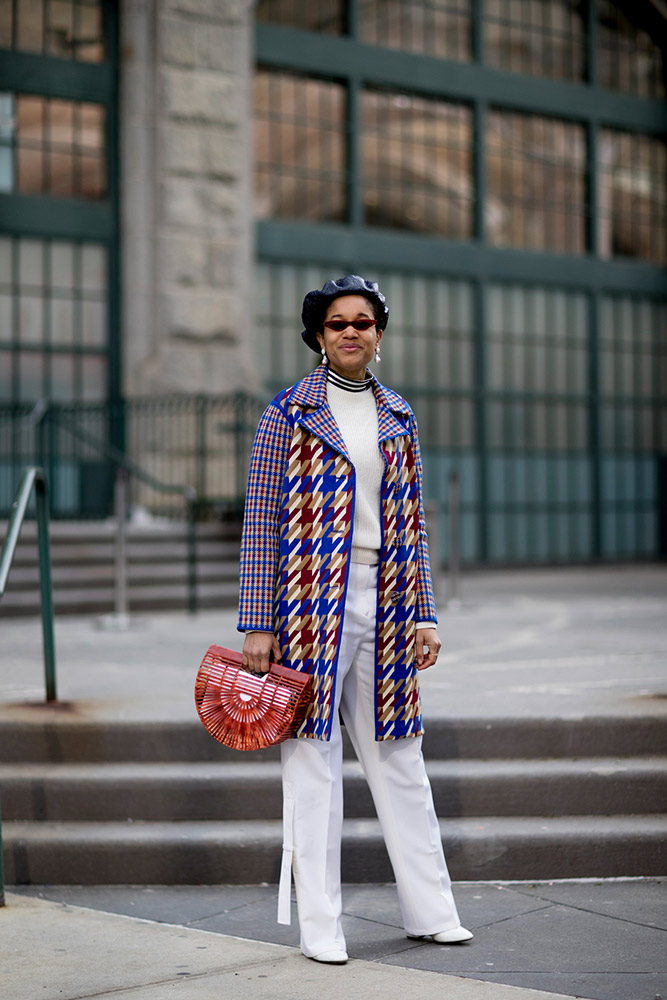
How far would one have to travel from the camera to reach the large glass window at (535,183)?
19.6 metres

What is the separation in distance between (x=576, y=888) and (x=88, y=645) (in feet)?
15.7

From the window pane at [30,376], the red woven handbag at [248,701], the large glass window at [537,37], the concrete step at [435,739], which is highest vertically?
the large glass window at [537,37]

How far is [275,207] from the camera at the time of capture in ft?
58.5

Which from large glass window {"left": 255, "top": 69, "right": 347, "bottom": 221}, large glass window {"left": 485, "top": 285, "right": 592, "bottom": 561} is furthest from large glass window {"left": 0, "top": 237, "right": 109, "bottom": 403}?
large glass window {"left": 485, "top": 285, "right": 592, "bottom": 561}

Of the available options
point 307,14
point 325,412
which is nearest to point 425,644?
point 325,412

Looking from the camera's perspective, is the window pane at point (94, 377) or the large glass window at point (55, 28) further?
the window pane at point (94, 377)

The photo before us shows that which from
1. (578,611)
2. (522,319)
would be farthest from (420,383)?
(578,611)

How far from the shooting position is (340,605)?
4.28m

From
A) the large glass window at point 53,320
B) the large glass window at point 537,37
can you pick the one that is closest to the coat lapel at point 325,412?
the large glass window at point 53,320

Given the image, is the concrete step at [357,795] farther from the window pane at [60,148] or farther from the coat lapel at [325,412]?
the window pane at [60,148]

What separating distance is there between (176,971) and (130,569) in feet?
27.5

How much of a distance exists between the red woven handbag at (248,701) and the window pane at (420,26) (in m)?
15.7

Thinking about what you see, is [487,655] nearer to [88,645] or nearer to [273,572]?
[88,645]

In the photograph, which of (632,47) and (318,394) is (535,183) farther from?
(318,394)
